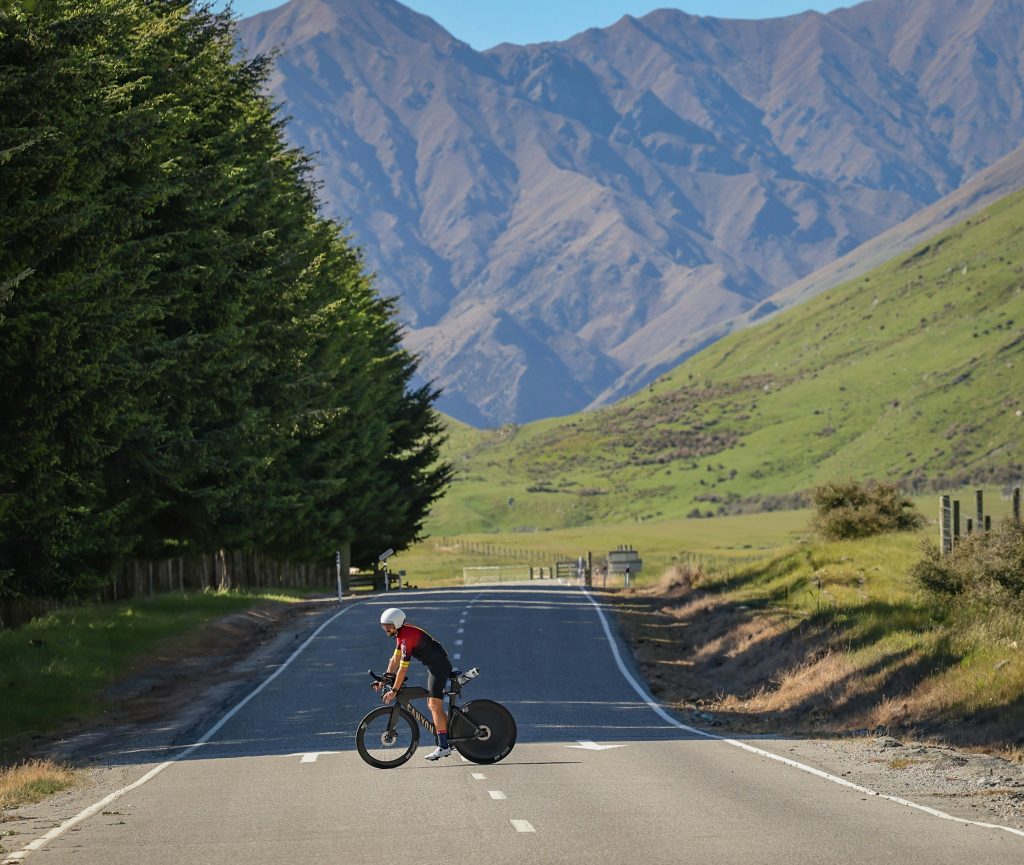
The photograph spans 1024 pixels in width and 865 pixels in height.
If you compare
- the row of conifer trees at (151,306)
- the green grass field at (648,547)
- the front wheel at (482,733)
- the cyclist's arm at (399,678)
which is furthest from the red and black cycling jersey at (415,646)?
the green grass field at (648,547)

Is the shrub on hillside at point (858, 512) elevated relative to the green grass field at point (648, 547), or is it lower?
elevated

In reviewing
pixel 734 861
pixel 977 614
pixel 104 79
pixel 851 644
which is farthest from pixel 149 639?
pixel 734 861

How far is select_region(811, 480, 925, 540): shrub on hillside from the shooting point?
5947 cm

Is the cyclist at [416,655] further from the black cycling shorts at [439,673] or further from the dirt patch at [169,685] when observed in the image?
the dirt patch at [169,685]

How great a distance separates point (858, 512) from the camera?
5934 centimetres

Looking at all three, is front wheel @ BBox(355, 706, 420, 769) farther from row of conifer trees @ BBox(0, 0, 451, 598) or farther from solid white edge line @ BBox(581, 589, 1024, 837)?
row of conifer trees @ BBox(0, 0, 451, 598)

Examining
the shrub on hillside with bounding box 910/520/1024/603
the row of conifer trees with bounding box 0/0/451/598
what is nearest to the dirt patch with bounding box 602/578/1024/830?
the shrub on hillside with bounding box 910/520/1024/603

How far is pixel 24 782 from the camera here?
63.3 feet

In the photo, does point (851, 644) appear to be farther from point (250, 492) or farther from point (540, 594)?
point (540, 594)

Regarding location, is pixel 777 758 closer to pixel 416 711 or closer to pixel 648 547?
pixel 416 711

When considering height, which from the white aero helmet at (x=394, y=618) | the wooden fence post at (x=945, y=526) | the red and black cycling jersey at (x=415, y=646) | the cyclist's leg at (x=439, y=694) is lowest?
the cyclist's leg at (x=439, y=694)

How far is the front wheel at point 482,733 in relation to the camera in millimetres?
19875

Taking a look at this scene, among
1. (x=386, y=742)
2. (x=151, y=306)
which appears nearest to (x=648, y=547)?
(x=151, y=306)

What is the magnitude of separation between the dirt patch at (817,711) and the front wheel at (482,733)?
13.0ft
